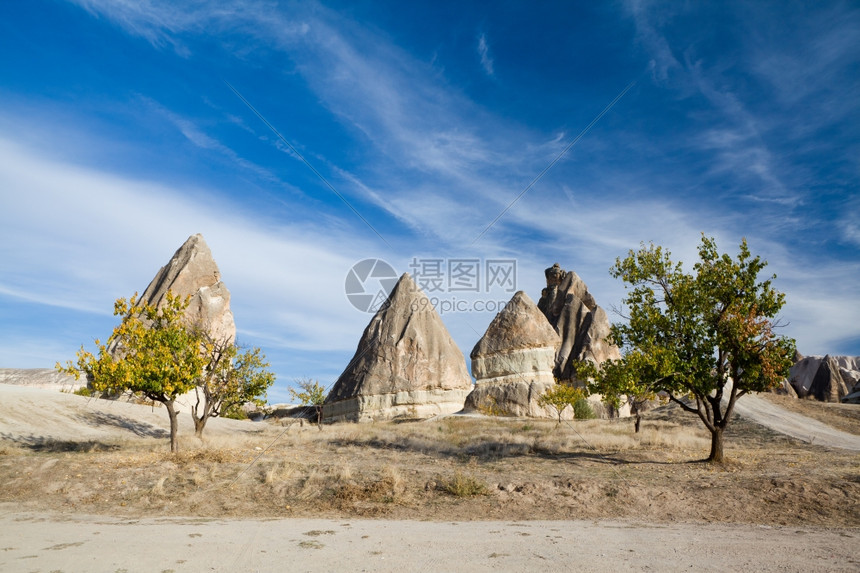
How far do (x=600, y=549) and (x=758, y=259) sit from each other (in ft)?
40.7

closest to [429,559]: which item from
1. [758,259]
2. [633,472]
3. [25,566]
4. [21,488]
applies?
[25,566]

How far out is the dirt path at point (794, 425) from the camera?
23903mm

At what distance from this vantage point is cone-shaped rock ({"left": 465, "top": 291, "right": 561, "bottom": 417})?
36.4 m

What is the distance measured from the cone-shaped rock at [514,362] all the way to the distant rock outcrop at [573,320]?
5573 mm

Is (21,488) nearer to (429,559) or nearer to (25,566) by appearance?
(25,566)

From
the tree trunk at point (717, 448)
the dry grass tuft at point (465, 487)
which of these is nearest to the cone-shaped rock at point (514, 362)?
the tree trunk at point (717, 448)

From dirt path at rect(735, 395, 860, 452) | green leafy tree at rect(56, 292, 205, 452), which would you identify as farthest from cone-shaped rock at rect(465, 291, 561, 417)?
green leafy tree at rect(56, 292, 205, 452)

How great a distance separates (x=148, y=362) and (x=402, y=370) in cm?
2283

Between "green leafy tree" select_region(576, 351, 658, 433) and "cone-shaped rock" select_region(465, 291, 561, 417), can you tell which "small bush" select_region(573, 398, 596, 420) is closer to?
"cone-shaped rock" select_region(465, 291, 561, 417)

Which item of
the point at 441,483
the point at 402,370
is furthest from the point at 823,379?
the point at 441,483

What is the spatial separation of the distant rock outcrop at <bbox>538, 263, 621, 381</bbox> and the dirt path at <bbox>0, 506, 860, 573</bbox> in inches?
1392

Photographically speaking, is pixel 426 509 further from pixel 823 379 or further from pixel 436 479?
pixel 823 379

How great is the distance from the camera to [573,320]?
5547 centimetres

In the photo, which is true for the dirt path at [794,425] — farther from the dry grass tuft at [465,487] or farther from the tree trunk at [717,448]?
the dry grass tuft at [465,487]
